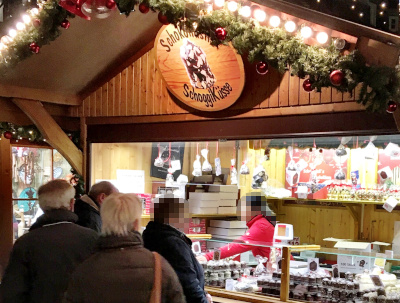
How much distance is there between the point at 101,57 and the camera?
19.0 feet

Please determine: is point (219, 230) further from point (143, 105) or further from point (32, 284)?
point (32, 284)

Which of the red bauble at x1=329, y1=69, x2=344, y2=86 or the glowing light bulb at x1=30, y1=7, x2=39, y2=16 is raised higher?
the glowing light bulb at x1=30, y1=7, x2=39, y2=16

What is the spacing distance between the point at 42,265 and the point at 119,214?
0.86 metres

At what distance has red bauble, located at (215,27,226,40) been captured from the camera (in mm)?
3881

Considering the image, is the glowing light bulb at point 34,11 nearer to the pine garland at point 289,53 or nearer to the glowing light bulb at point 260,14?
the pine garland at point 289,53

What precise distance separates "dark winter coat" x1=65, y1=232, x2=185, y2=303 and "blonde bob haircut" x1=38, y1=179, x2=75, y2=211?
89cm

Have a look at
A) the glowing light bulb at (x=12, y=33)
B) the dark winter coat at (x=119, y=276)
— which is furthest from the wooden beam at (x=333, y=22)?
the glowing light bulb at (x=12, y=33)

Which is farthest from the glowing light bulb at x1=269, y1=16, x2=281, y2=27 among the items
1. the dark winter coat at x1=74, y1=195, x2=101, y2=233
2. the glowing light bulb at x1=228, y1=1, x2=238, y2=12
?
the dark winter coat at x1=74, y1=195, x2=101, y2=233

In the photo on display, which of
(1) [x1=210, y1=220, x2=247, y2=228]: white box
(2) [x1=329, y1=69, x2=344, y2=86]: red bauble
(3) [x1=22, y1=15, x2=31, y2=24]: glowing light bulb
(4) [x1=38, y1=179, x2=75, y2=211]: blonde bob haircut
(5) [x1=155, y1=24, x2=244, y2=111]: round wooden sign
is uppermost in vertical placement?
(3) [x1=22, y1=15, x2=31, y2=24]: glowing light bulb

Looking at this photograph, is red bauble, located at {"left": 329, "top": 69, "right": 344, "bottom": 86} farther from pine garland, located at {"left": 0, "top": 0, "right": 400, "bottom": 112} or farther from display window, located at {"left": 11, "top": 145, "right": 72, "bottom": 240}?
display window, located at {"left": 11, "top": 145, "right": 72, "bottom": 240}

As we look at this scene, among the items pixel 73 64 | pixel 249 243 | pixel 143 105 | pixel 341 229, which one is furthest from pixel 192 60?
pixel 341 229

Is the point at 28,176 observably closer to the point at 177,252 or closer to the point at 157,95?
the point at 157,95

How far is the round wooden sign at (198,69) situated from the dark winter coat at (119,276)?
2787mm

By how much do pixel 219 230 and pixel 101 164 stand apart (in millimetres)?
1677
